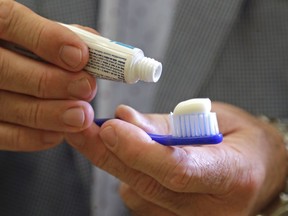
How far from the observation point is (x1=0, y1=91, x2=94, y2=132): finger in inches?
14.9

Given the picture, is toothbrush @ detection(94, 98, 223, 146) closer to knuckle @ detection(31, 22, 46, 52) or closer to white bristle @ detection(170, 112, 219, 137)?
white bristle @ detection(170, 112, 219, 137)

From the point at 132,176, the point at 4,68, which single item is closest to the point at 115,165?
the point at 132,176

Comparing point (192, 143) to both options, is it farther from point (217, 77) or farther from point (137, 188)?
point (217, 77)

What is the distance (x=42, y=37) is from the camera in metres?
0.36

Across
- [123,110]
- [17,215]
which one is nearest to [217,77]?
[123,110]

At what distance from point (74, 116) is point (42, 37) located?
74 mm

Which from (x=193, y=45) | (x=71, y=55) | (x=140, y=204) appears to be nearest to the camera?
(x=71, y=55)

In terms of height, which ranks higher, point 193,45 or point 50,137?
point 193,45

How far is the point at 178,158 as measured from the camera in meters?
0.38

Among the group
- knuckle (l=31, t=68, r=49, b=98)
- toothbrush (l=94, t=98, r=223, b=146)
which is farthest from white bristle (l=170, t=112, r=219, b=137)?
knuckle (l=31, t=68, r=49, b=98)

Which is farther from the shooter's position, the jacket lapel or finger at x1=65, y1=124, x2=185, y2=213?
the jacket lapel

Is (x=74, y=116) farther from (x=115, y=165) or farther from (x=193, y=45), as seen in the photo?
(x=193, y=45)

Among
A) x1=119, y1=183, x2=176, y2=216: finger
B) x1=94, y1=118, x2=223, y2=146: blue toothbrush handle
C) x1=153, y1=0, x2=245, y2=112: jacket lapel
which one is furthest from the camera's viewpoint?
x1=153, y1=0, x2=245, y2=112: jacket lapel

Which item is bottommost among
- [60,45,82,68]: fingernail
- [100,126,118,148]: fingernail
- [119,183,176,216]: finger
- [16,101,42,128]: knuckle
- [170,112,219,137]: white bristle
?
[119,183,176,216]: finger
